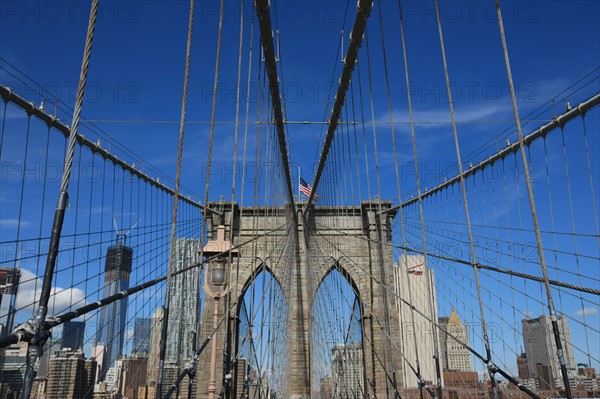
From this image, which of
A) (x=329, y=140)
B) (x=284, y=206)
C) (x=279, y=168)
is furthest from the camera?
(x=284, y=206)

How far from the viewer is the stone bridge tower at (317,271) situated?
14.2 m

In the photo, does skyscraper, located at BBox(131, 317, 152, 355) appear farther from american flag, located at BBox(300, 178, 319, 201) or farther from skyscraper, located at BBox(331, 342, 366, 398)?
american flag, located at BBox(300, 178, 319, 201)

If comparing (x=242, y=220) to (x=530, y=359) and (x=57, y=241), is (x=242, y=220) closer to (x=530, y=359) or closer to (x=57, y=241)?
(x=530, y=359)

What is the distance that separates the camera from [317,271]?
15.9m

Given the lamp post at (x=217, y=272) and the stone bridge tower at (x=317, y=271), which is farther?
the stone bridge tower at (x=317, y=271)

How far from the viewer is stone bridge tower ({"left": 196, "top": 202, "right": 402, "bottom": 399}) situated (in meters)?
14.2

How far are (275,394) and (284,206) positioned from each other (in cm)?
559

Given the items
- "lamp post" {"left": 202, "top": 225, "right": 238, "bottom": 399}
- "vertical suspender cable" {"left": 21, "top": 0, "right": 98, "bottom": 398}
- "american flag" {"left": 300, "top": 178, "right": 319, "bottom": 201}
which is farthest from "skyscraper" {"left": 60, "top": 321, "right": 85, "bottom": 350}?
"american flag" {"left": 300, "top": 178, "right": 319, "bottom": 201}

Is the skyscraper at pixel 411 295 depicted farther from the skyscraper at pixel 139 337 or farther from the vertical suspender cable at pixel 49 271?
the vertical suspender cable at pixel 49 271

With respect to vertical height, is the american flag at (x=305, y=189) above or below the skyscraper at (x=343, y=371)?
above

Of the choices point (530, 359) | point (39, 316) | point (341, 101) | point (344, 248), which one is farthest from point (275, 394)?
Answer: point (39, 316)

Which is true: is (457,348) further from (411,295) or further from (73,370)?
(73,370)

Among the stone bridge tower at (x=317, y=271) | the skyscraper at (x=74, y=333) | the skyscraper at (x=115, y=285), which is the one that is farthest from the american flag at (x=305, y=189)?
the skyscraper at (x=74, y=333)

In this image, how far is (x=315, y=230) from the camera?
16.5 meters
